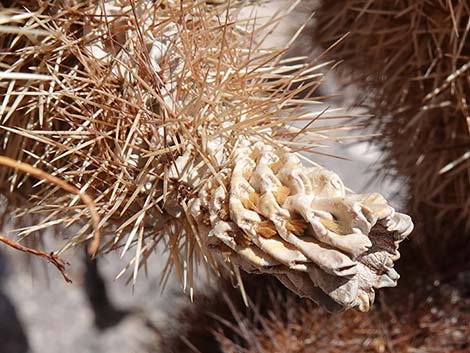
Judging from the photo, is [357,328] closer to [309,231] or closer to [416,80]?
[416,80]

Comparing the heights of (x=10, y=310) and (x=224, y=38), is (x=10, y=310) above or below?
below

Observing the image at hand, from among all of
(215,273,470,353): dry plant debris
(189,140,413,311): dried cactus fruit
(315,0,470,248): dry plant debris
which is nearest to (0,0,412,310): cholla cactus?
(189,140,413,311): dried cactus fruit

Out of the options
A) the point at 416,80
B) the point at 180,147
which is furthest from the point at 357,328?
the point at 180,147

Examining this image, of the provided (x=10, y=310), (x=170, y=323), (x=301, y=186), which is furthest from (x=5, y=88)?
(x=10, y=310)

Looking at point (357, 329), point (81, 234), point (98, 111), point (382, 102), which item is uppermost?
point (98, 111)

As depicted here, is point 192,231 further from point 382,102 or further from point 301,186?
point 382,102
